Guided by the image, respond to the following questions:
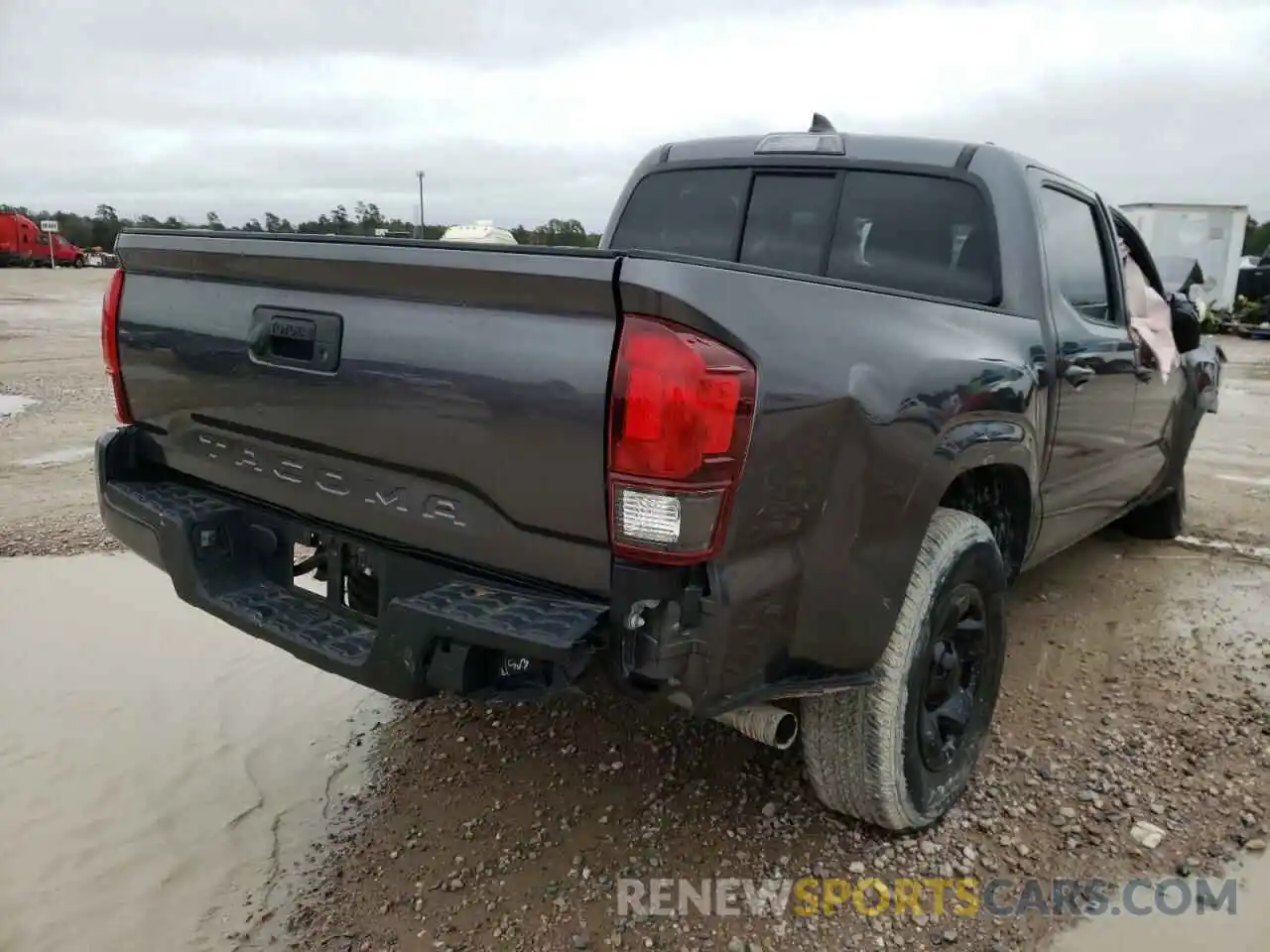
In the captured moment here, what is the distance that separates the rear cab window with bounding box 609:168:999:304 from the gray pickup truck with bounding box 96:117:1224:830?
2 cm

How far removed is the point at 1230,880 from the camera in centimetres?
248

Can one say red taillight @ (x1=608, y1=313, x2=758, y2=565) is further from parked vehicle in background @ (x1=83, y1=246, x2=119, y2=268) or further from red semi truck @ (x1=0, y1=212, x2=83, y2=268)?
parked vehicle in background @ (x1=83, y1=246, x2=119, y2=268)

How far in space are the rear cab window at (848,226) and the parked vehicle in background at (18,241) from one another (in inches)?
1609

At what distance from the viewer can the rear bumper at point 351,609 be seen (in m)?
1.85

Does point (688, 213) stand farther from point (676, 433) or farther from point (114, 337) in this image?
point (676, 433)

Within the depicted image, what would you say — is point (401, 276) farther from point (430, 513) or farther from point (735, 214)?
point (735, 214)

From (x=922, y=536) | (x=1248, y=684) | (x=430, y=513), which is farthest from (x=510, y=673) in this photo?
(x=1248, y=684)

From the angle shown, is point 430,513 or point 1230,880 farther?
point 1230,880

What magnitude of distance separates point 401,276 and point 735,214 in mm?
1849

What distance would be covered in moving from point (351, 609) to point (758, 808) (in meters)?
1.29

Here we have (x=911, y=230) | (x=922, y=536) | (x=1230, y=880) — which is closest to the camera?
(x=922, y=536)

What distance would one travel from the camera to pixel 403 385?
2.04 metres

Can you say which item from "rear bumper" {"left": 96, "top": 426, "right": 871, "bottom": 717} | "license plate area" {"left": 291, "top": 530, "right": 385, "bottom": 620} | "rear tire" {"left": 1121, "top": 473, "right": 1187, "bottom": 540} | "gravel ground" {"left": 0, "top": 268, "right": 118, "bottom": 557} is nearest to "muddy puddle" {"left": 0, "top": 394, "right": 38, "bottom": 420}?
"gravel ground" {"left": 0, "top": 268, "right": 118, "bottom": 557}

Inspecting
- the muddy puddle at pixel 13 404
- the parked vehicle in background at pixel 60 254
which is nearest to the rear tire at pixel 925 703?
the muddy puddle at pixel 13 404
